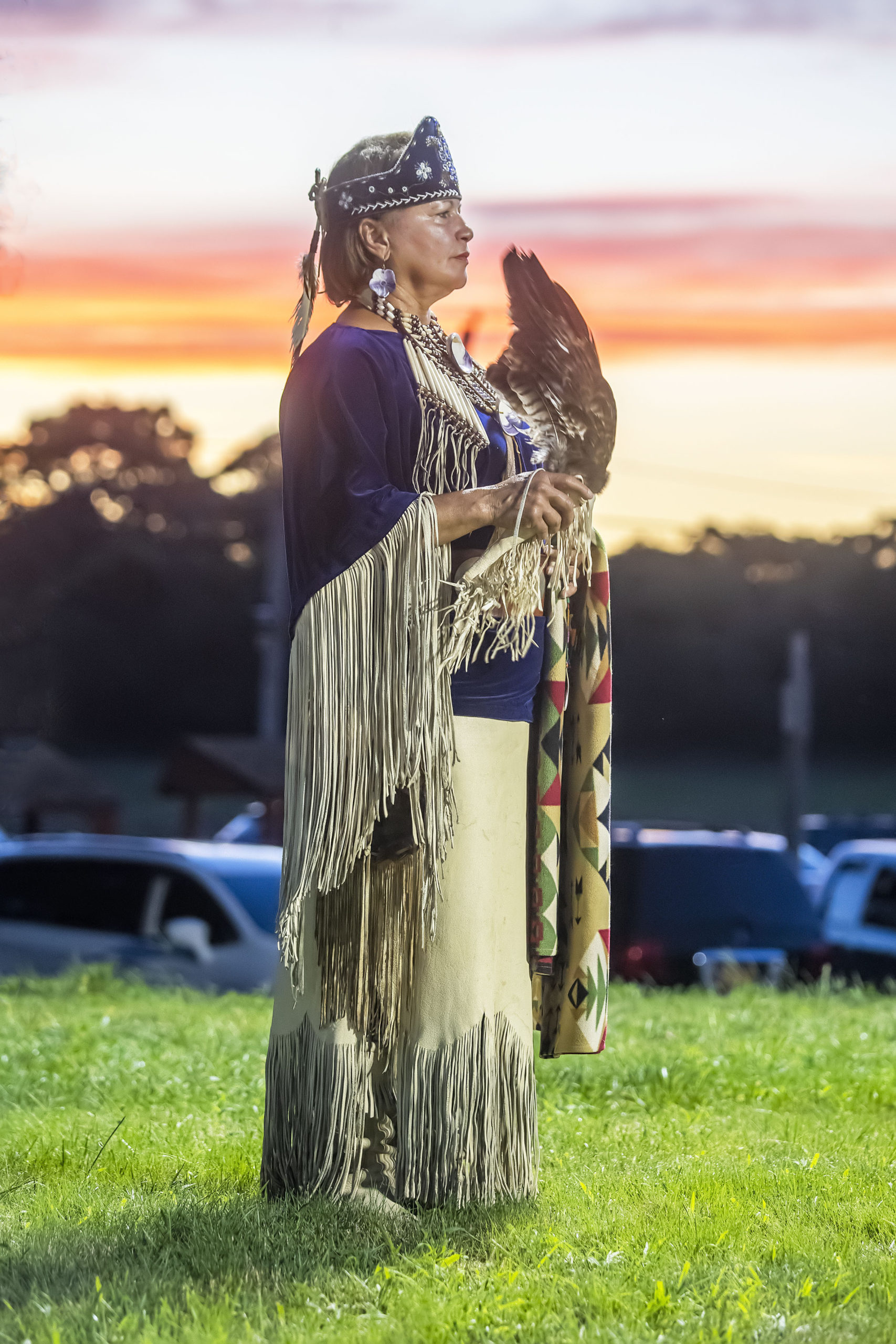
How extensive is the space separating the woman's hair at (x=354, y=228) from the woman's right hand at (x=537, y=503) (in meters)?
0.67

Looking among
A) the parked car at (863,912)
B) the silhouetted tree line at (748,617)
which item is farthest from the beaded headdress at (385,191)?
the silhouetted tree line at (748,617)

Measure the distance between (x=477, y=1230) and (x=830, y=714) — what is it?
4481cm

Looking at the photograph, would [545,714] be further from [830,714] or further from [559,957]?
[830,714]

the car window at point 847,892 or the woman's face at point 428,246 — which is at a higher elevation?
the woman's face at point 428,246

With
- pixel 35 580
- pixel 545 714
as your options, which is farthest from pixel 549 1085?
pixel 35 580

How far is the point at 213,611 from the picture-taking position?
45094 mm

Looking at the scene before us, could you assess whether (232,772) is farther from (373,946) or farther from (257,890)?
(373,946)

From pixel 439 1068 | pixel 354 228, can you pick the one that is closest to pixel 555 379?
pixel 354 228

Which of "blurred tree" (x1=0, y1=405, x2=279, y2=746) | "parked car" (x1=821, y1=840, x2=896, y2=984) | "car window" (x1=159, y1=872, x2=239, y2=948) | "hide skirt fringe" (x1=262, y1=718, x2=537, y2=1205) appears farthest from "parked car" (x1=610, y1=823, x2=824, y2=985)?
"blurred tree" (x1=0, y1=405, x2=279, y2=746)

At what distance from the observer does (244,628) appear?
45094 millimetres

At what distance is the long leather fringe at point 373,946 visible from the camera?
3.58m

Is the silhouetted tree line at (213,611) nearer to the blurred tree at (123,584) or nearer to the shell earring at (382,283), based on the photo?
the blurred tree at (123,584)

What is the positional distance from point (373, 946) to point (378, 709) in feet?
1.71

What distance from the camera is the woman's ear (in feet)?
12.6
